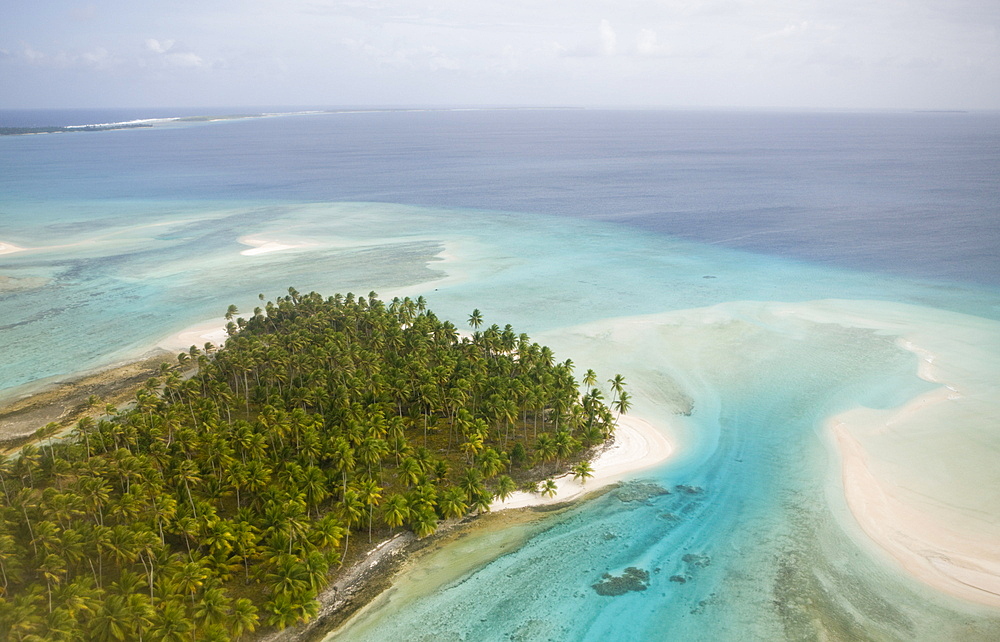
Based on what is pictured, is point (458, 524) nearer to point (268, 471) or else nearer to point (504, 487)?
point (504, 487)

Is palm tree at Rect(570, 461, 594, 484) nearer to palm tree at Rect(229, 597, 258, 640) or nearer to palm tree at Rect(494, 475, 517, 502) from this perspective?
palm tree at Rect(494, 475, 517, 502)

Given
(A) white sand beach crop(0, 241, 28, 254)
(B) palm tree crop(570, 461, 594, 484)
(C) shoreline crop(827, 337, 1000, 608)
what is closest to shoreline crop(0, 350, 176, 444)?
(B) palm tree crop(570, 461, 594, 484)

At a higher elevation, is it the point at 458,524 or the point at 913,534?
the point at 458,524

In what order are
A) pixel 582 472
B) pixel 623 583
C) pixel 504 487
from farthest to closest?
pixel 582 472 → pixel 504 487 → pixel 623 583

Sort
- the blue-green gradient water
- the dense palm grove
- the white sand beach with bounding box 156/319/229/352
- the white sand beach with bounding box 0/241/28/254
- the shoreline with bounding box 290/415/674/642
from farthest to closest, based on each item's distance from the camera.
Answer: the white sand beach with bounding box 0/241/28/254 → the white sand beach with bounding box 156/319/229/352 → the blue-green gradient water → the shoreline with bounding box 290/415/674/642 → the dense palm grove

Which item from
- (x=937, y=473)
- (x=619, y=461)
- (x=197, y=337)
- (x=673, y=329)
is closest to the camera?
(x=937, y=473)

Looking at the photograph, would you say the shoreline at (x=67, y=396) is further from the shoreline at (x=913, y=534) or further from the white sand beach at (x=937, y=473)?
the white sand beach at (x=937, y=473)

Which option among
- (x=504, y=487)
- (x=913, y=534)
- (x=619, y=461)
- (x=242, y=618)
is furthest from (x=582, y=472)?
(x=242, y=618)
